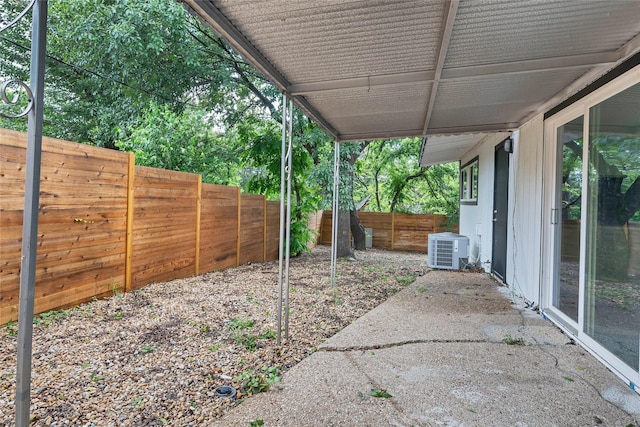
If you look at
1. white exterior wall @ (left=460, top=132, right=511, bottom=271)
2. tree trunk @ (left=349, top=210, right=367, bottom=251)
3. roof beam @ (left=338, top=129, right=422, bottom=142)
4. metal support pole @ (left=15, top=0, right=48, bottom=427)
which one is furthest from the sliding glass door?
tree trunk @ (left=349, top=210, right=367, bottom=251)

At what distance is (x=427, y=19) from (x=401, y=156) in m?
11.2

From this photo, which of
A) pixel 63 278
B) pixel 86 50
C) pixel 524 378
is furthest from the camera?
pixel 86 50

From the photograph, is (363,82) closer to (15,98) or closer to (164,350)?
(15,98)

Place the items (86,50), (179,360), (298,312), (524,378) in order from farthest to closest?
(86,50) → (298,312) → (179,360) → (524,378)

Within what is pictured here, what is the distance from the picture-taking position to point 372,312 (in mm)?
4074

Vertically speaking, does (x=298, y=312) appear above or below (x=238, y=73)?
below

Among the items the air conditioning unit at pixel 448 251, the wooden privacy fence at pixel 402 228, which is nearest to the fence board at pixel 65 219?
the air conditioning unit at pixel 448 251

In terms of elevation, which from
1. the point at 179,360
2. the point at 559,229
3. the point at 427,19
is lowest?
the point at 179,360

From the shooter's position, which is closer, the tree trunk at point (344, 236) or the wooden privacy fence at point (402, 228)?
the tree trunk at point (344, 236)

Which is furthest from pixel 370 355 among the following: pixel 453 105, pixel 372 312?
pixel 453 105

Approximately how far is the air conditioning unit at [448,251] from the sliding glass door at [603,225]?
3.74 meters

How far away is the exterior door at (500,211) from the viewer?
5504mm

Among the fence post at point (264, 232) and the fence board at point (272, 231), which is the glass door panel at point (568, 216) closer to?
the fence post at point (264, 232)

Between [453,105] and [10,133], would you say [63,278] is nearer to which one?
[10,133]
